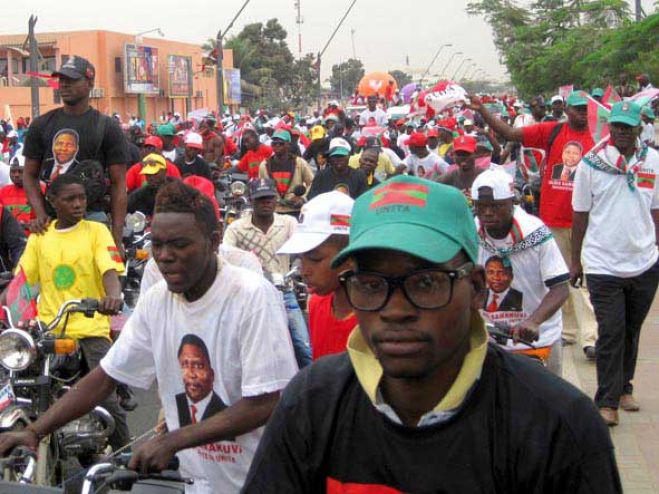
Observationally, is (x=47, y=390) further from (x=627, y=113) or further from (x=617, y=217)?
(x=627, y=113)

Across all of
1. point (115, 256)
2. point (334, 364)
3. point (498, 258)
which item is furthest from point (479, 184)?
point (334, 364)

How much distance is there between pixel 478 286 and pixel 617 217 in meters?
5.06

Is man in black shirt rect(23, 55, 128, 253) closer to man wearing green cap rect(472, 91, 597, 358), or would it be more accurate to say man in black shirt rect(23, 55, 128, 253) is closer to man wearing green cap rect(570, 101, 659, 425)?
man wearing green cap rect(570, 101, 659, 425)

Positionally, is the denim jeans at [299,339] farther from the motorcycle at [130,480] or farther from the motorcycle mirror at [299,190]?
the motorcycle mirror at [299,190]

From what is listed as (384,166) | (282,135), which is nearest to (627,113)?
(282,135)

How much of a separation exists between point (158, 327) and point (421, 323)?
74.5 inches

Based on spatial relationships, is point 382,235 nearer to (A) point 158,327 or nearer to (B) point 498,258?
(A) point 158,327

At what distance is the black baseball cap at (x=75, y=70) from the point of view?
6.92 m

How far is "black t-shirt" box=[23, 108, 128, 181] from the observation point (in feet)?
23.5

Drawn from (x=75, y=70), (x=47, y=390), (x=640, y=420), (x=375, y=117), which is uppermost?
(x=375, y=117)

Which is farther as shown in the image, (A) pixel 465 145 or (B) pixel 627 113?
(A) pixel 465 145

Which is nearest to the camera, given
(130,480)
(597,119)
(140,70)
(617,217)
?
(130,480)

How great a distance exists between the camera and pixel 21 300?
5.80 m

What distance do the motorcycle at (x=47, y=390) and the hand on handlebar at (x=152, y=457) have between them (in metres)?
1.38
